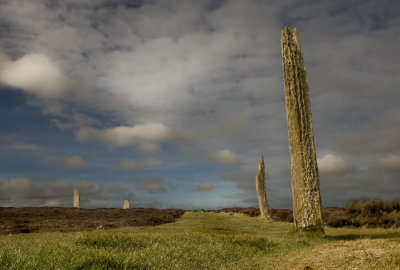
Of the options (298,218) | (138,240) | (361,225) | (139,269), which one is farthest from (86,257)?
(361,225)

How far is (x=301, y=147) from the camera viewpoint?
17.9 metres

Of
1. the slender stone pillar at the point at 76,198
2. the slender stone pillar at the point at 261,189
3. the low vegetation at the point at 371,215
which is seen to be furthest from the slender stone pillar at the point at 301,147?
the slender stone pillar at the point at 76,198

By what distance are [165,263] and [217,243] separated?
3624 millimetres

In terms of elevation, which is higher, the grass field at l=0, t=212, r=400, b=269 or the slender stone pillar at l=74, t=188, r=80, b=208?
the slender stone pillar at l=74, t=188, r=80, b=208

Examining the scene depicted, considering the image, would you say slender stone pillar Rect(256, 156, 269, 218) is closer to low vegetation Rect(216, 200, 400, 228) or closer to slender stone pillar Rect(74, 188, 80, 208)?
low vegetation Rect(216, 200, 400, 228)

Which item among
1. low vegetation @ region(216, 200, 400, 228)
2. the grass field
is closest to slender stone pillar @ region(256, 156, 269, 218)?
low vegetation @ region(216, 200, 400, 228)

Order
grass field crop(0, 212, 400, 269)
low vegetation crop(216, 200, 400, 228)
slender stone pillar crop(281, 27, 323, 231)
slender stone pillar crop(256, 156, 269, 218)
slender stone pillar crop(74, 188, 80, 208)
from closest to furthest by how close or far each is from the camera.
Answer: grass field crop(0, 212, 400, 269) < slender stone pillar crop(281, 27, 323, 231) < low vegetation crop(216, 200, 400, 228) < slender stone pillar crop(256, 156, 269, 218) < slender stone pillar crop(74, 188, 80, 208)

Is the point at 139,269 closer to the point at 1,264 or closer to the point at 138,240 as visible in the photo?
the point at 1,264

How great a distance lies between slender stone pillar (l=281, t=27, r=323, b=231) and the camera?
1756 cm

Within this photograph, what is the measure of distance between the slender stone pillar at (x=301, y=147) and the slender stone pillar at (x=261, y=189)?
20.8 meters

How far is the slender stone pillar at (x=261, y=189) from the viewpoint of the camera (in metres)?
38.4

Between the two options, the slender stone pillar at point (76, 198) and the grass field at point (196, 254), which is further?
the slender stone pillar at point (76, 198)

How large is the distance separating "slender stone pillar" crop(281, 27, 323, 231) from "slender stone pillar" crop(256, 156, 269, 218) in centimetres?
Answer: 2084

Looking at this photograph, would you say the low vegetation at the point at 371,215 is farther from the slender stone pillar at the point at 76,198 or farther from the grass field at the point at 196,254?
the slender stone pillar at the point at 76,198
